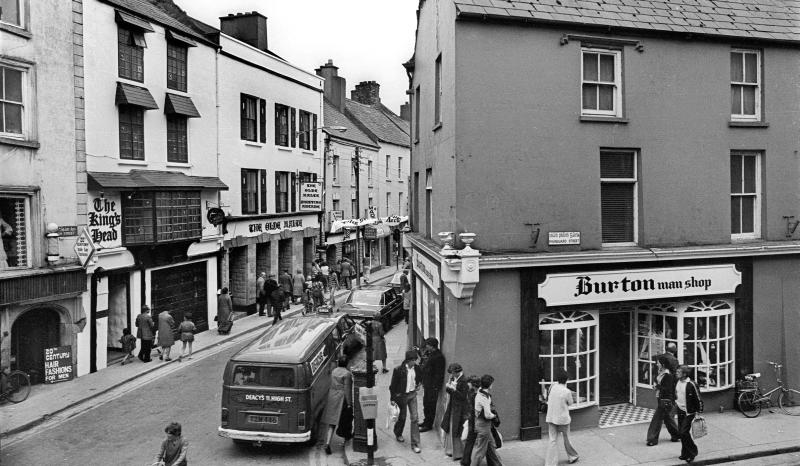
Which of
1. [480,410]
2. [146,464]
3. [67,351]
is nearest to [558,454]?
[480,410]

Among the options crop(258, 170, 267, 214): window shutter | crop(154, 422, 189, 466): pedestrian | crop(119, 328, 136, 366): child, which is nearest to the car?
crop(119, 328, 136, 366): child

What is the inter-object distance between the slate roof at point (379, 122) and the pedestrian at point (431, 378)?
113ft

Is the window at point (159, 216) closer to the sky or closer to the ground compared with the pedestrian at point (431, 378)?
closer to the sky

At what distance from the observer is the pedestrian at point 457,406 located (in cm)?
1116

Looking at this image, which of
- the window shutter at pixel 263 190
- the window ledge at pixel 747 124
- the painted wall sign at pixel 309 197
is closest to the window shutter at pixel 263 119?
the window shutter at pixel 263 190

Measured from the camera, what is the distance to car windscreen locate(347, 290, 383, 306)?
21.7 m

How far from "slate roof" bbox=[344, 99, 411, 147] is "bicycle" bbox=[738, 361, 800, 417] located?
35171 mm

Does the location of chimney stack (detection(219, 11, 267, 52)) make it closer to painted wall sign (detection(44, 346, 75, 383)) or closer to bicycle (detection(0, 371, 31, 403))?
painted wall sign (detection(44, 346, 75, 383))

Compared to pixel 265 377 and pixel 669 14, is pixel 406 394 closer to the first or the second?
pixel 265 377

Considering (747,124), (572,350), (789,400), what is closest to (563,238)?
(572,350)

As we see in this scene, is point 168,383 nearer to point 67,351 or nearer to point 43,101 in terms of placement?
point 67,351

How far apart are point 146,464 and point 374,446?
13.5 ft

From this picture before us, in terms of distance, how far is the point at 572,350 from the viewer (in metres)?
12.7

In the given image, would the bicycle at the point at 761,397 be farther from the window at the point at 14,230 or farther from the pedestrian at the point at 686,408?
the window at the point at 14,230
